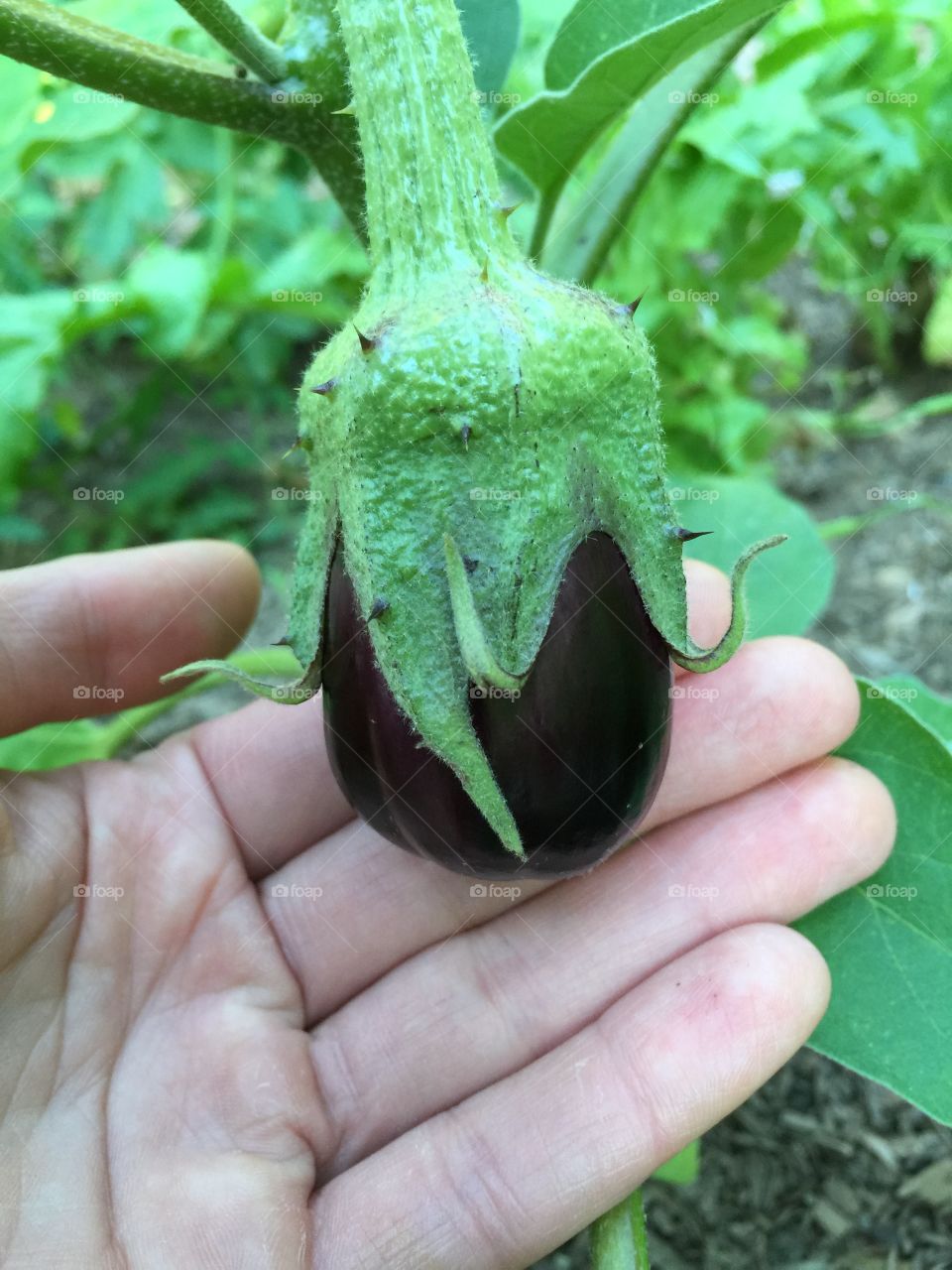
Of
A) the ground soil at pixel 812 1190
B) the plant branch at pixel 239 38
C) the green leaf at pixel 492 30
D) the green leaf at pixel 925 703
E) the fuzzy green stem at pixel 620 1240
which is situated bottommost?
the ground soil at pixel 812 1190

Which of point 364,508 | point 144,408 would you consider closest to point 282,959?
point 364,508

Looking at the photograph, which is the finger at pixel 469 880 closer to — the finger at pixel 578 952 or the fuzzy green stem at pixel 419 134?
the finger at pixel 578 952

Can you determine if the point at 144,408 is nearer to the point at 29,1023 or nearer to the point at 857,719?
the point at 29,1023

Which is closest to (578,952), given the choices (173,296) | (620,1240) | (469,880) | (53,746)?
(469,880)

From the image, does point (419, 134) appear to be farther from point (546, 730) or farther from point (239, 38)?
point (546, 730)

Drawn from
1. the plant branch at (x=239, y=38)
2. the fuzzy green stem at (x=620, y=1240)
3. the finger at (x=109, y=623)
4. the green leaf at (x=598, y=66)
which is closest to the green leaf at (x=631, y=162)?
the green leaf at (x=598, y=66)

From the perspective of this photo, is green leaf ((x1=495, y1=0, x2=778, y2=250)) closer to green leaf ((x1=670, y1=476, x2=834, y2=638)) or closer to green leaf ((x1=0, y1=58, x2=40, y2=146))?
green leaf ((x1=670, y1=476, x2=834, y2=638))

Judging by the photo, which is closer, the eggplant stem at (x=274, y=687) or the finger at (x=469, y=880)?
the eggplant stem at (x=274, y=687)
